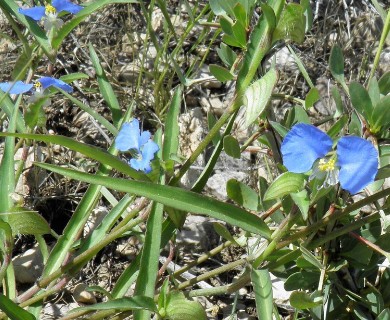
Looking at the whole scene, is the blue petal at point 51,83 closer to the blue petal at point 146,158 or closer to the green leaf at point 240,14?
the blue petal at point 146,158

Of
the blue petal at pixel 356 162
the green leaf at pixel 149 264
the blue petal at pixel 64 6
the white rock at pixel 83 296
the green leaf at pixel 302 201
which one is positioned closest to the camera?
the blue petal at pixel 356 162

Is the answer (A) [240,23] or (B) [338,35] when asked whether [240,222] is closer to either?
(A) [240,23]

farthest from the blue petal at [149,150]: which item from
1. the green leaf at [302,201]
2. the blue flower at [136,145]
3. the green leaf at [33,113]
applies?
the green leaf at [302,201]

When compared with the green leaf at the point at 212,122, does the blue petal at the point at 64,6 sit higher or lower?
→ higher

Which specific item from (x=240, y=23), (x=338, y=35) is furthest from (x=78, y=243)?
(x=338, y=35)

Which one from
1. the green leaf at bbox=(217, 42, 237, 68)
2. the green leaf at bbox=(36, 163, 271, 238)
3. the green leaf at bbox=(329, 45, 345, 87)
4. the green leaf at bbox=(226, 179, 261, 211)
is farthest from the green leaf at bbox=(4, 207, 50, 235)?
the green leaf at bbox=(329, 45, 345, 87)

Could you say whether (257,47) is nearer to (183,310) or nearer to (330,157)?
(330,157)

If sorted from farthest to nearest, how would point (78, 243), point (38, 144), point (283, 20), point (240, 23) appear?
point (38, 144) → point (78, 243) → point (240, 23) → point (283, 20)
